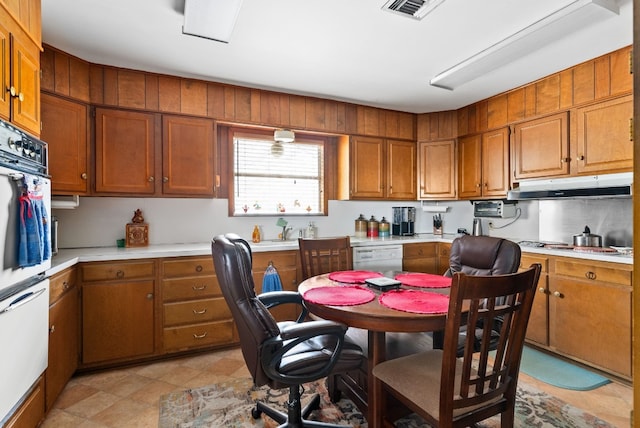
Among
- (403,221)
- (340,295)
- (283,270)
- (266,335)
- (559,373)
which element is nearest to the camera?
(266,335)

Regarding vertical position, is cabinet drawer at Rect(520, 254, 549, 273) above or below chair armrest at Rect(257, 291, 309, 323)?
above

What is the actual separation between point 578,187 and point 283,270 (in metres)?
2.67

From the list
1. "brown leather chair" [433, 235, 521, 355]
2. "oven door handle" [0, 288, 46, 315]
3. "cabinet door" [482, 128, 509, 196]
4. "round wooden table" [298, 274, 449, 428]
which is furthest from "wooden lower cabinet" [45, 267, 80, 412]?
"cabinet door" [482, 128, 509, 196]

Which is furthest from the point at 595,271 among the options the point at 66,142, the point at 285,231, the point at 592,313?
the point at 66,142

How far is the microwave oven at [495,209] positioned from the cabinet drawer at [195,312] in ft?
9.94

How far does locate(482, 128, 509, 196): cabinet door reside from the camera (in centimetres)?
352

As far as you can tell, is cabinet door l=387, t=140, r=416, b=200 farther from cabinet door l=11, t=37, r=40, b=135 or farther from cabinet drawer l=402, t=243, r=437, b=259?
cabinet door l=11, t=37, r=40, b=135

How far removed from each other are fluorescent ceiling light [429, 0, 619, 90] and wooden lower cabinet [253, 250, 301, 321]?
2.17m

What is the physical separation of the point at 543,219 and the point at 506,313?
2.63 meters

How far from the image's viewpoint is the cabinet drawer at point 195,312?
2.78 meters

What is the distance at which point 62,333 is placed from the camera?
2.19 meters

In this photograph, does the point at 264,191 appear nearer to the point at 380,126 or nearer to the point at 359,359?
the point at 380,126

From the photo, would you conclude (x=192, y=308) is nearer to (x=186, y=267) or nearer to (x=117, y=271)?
(x=186, y=267)

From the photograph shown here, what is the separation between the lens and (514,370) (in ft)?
4.75
